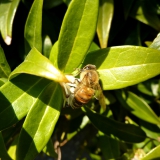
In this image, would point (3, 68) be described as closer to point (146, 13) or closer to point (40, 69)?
point (40, 69)

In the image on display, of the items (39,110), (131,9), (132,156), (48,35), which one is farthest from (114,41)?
(39,110)

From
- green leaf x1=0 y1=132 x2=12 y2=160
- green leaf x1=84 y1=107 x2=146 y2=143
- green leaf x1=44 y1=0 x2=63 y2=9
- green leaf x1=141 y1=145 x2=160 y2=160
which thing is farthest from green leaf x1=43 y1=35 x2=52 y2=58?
green leaf x1=141 y1=145 x2=160 y2=160

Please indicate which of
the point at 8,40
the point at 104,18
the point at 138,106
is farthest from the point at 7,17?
the point at 138,106

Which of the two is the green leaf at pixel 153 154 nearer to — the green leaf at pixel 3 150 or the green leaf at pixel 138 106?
the green leaf at pixel 138 106

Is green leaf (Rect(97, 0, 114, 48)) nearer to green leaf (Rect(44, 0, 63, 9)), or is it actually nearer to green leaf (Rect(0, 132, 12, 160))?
green leaf (Rect(44, 0, 63, 9))

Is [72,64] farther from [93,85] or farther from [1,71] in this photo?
[1,71]
